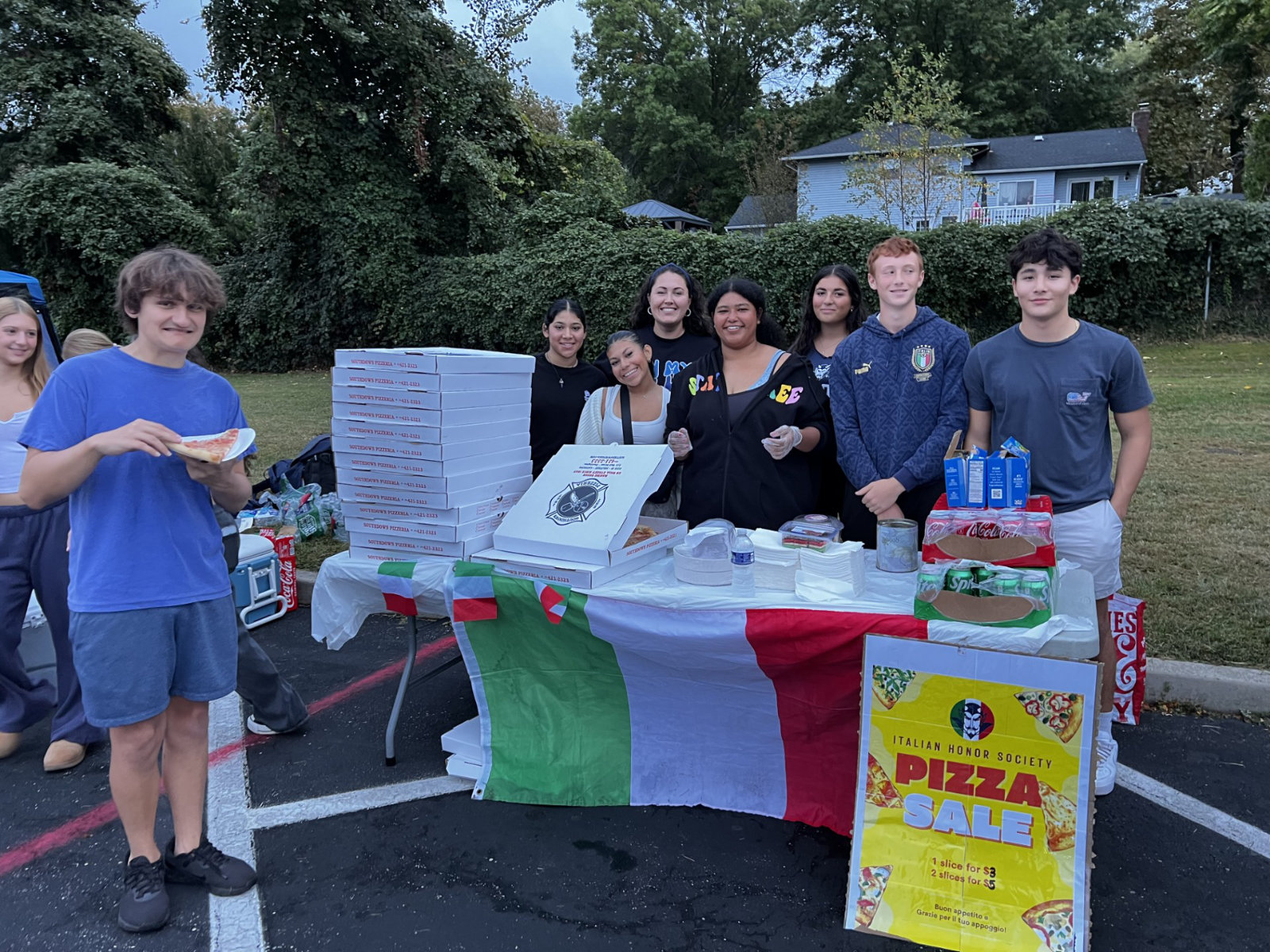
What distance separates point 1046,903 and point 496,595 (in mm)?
1702

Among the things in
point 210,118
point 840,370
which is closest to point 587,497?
point 840,370

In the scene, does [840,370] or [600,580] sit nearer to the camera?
[600,580]

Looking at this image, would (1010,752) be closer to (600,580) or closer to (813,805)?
(813,805)

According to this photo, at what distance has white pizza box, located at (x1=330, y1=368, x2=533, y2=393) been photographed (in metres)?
2.68

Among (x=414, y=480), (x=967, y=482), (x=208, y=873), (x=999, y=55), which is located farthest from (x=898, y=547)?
(x=999, y=55)

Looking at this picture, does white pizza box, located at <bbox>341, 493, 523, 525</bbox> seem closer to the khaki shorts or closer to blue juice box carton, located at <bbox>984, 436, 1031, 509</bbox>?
blue juice box carton, located at <bbox>984, 436, 1031, 509</bbox>

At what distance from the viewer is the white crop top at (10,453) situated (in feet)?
9.84

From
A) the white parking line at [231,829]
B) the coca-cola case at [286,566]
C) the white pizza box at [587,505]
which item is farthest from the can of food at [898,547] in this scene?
the coca-cola case at [286,566]

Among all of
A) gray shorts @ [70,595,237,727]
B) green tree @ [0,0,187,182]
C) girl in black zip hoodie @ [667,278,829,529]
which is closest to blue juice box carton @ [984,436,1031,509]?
girl in black zip hoodie @ [667,278,829,529]

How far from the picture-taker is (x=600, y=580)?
2533mm

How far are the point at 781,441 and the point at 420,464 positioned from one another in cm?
120

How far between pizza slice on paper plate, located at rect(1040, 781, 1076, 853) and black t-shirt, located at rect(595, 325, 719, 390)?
2292mm

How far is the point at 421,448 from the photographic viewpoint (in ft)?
8.93

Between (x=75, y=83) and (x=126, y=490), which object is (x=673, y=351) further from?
(x=75, y=83)
